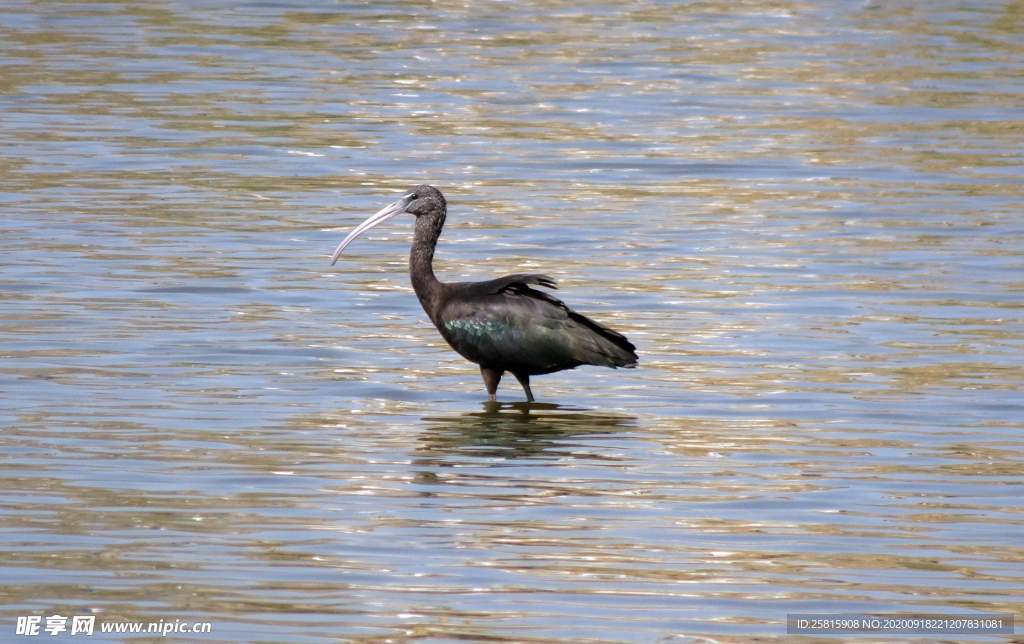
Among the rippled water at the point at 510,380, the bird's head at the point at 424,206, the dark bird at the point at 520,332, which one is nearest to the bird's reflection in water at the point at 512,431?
the rippled water at the point at 510,380

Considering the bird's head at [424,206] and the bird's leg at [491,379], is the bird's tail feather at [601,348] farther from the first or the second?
the bird's head at [424,206]

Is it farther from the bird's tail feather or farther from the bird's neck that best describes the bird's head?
the bird's tail feather

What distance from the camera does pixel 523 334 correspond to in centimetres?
1056

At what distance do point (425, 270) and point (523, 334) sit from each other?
0.86 meters

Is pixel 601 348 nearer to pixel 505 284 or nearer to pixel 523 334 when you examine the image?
pixel 523 334

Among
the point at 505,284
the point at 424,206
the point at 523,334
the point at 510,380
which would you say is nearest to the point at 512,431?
the point at 523,334

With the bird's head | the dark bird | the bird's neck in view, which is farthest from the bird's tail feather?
the bird's head

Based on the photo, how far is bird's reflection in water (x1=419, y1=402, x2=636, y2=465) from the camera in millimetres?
9492

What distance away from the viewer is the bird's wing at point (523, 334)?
1056cm

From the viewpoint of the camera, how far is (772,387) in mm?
10844

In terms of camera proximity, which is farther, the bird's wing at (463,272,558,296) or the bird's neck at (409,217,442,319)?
the bird's neck at (409,217,442,319)

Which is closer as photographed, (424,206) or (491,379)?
(491,379)

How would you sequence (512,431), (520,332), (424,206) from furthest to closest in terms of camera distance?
(424,206) → (520,332) → (512,431)

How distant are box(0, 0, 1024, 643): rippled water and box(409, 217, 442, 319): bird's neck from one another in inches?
22.8
